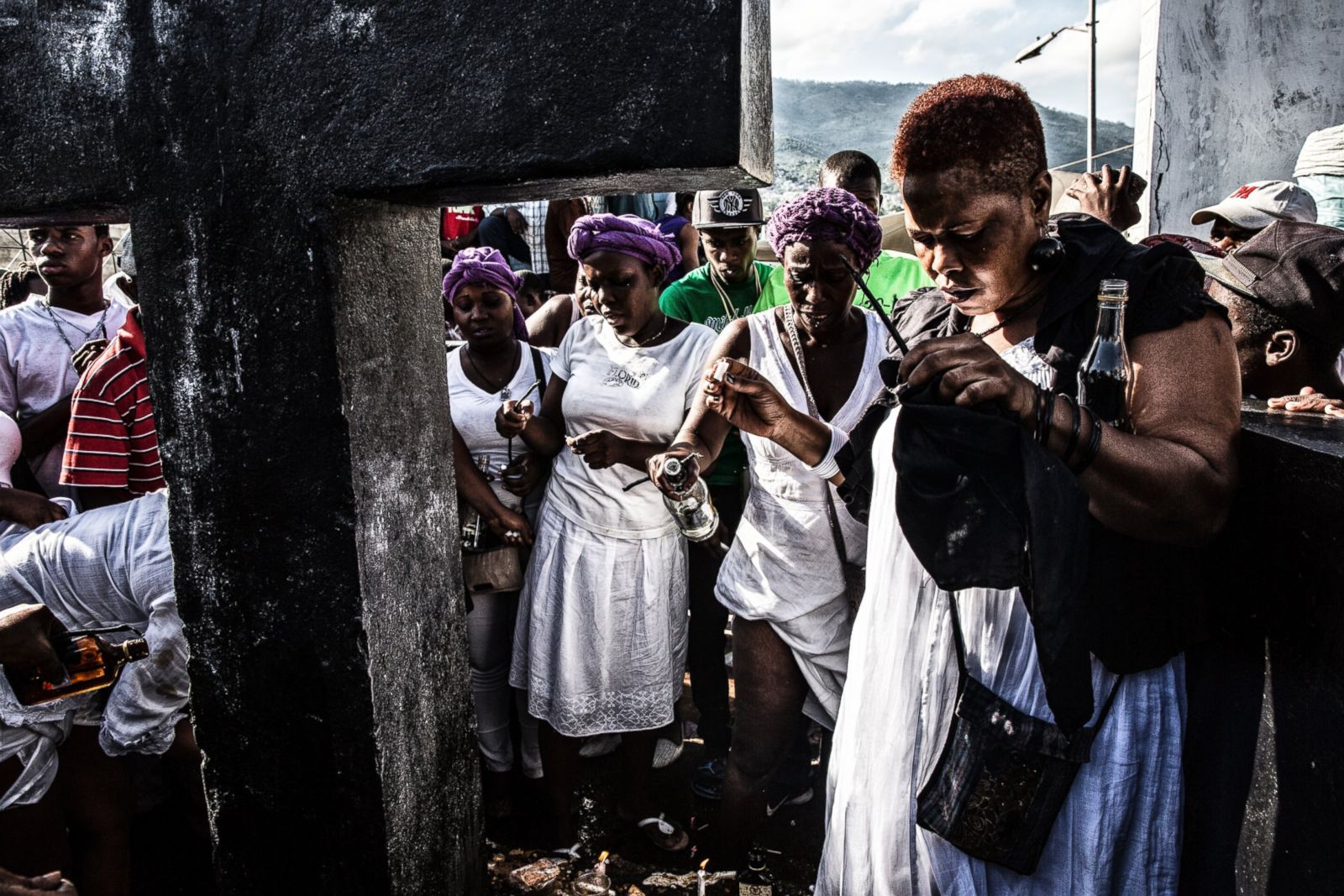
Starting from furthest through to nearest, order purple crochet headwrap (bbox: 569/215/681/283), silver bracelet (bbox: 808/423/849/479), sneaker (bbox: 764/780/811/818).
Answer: sneaker (bbox: 764/780/811/818) → purple crochet headwrap (bbox: 569/215/681/283) → silver bracelet (bbox: 808/423/849/479)

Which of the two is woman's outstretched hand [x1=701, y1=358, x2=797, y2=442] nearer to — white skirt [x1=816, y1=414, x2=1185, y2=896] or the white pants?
white skirt [x1=816, y1=414, x2=1185, y2=896]

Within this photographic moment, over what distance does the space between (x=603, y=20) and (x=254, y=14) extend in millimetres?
761

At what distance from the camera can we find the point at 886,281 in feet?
13.3

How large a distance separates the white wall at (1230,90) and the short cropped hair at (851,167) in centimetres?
321

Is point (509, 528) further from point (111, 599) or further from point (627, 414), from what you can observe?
point (111, 599)

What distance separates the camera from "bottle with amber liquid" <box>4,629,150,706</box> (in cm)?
228

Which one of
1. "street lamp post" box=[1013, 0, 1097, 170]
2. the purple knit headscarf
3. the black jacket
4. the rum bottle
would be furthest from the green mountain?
the black jacket

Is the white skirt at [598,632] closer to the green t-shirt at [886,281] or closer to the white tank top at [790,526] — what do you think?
the white tank top at [790,526]

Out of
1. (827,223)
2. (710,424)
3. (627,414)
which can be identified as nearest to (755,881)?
(710,424)

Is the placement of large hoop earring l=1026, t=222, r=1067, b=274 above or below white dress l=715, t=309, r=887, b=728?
above

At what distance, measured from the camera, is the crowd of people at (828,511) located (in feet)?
5.23

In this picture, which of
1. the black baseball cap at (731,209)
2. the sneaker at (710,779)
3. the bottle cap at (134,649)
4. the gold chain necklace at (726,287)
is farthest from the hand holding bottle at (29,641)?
the black baseball cap at (731,209)

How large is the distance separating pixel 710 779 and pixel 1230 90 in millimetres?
6371

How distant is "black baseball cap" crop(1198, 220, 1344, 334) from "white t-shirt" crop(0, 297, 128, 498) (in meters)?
4.17
